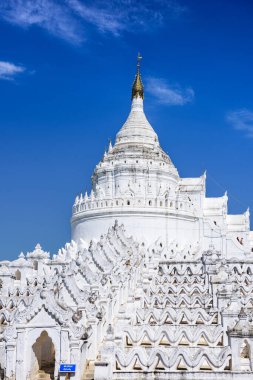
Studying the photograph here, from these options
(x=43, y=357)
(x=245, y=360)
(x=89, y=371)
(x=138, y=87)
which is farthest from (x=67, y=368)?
(x=138, y=87)

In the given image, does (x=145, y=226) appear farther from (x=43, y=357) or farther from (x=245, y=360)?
(x=245, y=360)

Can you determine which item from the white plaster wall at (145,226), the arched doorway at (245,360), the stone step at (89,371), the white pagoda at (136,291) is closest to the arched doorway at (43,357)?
the white pagoda at (136,291)

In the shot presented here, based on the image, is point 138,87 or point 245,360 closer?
point 245,360

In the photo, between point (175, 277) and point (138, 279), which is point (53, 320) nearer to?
point (138, 279)

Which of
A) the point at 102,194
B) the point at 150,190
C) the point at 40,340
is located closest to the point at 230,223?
the point at 150,190

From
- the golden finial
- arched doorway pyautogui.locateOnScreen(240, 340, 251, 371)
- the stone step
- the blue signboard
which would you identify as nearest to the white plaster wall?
the golden finial

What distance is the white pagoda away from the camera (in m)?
15.5

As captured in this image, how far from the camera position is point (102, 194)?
58469 mm

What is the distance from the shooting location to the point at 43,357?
1764cm

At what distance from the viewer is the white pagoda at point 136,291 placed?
50.8 ft

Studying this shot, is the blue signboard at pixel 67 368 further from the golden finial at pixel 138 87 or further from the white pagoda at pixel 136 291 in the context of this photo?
the golden finial at pixel 138 87

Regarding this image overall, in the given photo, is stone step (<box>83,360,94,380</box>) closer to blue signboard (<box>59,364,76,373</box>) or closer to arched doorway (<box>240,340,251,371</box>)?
blue signboard (<box>59,364,76,373</box>)

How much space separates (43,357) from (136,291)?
12.0 meters

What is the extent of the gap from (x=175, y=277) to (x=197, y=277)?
1710mm
